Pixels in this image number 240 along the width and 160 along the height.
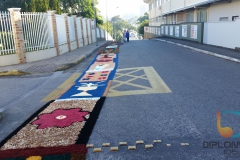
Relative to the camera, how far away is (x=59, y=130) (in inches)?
185

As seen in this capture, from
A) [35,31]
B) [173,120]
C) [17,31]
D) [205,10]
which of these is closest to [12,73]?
[17,31]

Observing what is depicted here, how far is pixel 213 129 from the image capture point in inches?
173

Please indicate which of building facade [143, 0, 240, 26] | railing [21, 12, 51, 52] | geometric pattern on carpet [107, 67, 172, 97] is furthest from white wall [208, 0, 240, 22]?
railing [21, 12, 51, 52]

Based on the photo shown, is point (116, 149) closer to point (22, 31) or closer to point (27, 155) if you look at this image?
point (27, 155)

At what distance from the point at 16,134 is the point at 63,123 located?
91 centimetres

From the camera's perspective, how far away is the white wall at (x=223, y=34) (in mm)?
14553

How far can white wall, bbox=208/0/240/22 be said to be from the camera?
17.5 metres

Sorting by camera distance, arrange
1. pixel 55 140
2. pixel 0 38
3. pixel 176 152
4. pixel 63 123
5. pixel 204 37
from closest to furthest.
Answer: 1. pixel 176 152
2. pixel 55 140
3. pixel 63 123
4. pixel 0 38
5. pixel 204 37

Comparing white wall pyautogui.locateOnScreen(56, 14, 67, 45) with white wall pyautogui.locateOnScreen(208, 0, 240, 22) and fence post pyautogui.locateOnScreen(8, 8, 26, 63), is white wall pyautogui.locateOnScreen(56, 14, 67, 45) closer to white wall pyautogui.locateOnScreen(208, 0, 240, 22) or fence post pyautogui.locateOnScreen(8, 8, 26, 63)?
fence post pyautogui.locateOnScreen(8, 8, 26, 63)

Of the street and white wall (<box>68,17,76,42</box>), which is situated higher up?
white wall (<box>68,17,76,42</box>)

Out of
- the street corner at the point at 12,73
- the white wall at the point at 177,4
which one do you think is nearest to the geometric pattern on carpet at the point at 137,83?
the street corner at the point at 12,73

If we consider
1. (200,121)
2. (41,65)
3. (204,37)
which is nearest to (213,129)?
(200,121)

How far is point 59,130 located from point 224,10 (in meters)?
18.5

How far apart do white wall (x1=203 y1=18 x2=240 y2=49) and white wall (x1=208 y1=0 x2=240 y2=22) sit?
6.19 feet
